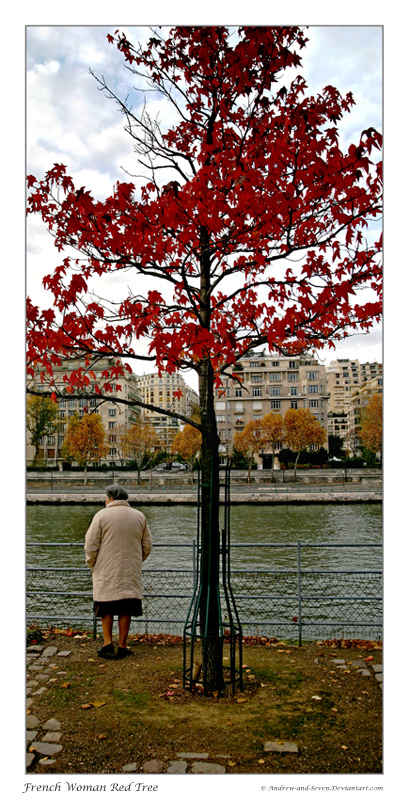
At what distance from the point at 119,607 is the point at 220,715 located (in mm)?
960

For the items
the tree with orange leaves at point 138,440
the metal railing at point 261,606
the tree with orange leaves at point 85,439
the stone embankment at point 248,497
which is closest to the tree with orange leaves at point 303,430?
the stone embankment at point 248,497

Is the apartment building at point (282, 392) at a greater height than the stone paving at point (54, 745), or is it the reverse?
the apartment building at point (282, 392)

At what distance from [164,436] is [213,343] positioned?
143ft

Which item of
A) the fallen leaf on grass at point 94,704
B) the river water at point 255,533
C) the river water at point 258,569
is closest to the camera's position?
the fallen leaf on grass at point 94,704

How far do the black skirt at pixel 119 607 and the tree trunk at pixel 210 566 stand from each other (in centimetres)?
50

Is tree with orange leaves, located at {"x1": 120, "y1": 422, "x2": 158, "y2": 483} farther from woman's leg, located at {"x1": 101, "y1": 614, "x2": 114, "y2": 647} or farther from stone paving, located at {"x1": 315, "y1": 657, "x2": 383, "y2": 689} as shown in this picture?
stone paving, located at {"x1": 315, "y1": 657, "x2": 383, "y2": 689}

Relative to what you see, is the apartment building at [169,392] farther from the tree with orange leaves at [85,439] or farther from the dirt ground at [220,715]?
the tree with orange leaves at [85,439]

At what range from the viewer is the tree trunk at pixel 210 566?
3.26m

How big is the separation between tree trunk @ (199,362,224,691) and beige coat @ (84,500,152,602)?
1.54 ft

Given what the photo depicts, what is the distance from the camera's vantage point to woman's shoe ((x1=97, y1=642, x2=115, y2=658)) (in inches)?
148

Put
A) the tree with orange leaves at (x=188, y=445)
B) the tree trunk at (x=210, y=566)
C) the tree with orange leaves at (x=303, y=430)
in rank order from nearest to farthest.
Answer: the tree trunk at (x=210, y=566) → the tree with orange leaves at (x=188, y=445) → the tree with orange leaves at (x=303, y=430)

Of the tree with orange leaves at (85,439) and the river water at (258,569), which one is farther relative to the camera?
the tree with orange leaves at (85,439)

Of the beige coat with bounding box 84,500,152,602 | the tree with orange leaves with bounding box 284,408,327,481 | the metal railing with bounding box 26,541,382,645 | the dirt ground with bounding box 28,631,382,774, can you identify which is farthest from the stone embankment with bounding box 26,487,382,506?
the beige coat with bounding box 84,500,152,602

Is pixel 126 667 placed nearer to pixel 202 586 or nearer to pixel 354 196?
pixel 202 586
